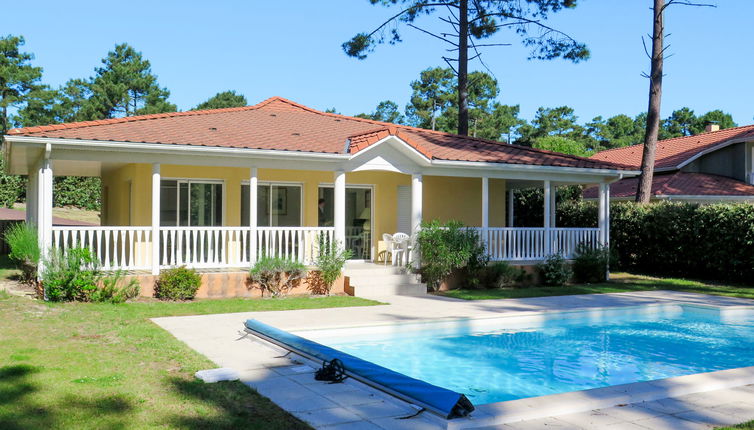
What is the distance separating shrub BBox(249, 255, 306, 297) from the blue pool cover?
5497 mm

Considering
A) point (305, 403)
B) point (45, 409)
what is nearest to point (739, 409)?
point (305, 403)

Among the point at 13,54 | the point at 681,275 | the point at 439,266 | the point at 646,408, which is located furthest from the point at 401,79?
the point at 646,408

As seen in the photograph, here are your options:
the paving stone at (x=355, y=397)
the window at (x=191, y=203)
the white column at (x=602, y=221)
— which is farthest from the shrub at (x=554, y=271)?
the paving stone at (x=355, y=397)

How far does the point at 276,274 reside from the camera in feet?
45.1

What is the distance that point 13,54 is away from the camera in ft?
161

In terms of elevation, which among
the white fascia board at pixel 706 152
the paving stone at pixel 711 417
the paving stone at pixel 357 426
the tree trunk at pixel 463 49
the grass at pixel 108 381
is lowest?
the paving stone at pixel 711 417

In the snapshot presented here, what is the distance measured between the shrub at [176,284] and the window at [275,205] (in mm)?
3649

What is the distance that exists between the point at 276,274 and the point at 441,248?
3871 mm

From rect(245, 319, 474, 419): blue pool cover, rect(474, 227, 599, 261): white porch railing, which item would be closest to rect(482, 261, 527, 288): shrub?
rect(474, 227, 599, 261): white porch railing

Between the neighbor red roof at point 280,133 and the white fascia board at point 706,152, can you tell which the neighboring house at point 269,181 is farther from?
the white fascia board at point 706,152

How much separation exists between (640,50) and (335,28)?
1218 cm

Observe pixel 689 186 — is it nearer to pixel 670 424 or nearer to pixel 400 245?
pixel 400 245

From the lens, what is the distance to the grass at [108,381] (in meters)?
5.15

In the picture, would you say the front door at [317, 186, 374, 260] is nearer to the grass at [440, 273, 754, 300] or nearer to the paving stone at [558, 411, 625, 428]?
the grass at [440, 273, 754, 300]
